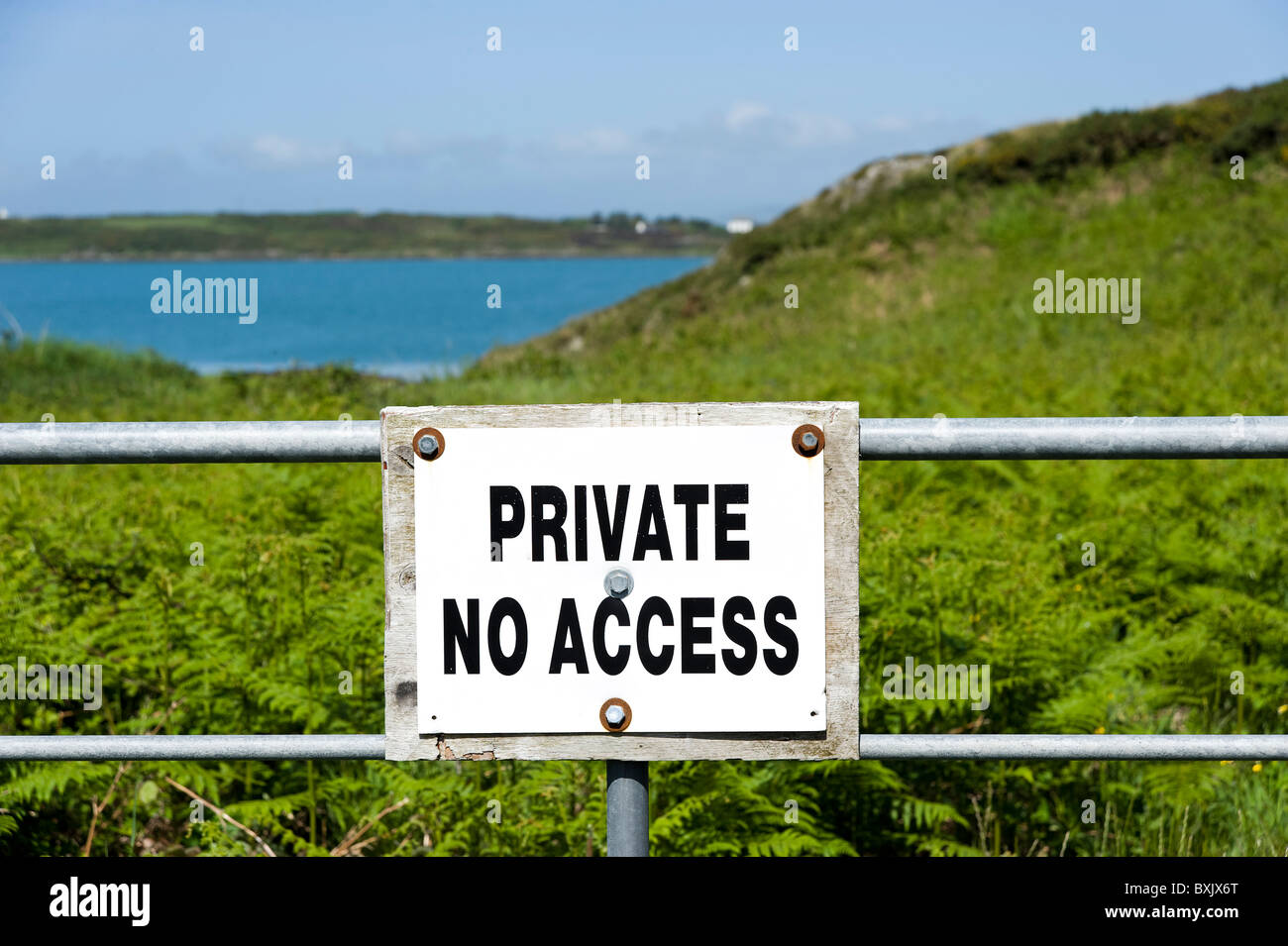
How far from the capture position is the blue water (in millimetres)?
27469

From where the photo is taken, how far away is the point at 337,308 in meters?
93.8

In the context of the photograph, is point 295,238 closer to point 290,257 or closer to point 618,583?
point 290,257

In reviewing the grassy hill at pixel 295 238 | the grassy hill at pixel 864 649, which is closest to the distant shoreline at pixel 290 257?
the grassy hill at pixel 295 238

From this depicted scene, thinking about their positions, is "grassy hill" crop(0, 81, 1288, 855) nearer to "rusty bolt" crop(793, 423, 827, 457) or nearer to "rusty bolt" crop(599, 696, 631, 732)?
"rusty bolt" crop(599, 696, 631, 732)

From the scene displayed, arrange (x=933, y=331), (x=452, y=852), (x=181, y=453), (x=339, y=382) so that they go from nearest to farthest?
1. (x=181, y=453)
2. (x=452, y=852)
3. (x=339, y=382)
4. (x=933, y=331)

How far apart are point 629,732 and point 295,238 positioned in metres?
166

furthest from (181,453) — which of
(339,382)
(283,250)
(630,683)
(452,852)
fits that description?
(283,250)

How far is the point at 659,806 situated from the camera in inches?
128

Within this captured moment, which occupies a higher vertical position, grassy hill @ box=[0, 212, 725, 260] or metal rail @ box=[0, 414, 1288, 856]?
grassy hill @ box=[0, 212, 725, 260]

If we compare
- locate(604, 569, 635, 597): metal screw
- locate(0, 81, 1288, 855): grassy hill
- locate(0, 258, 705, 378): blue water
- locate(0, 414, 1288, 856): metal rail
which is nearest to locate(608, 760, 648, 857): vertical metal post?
locate(0, 414, 1288, 856): metal rail

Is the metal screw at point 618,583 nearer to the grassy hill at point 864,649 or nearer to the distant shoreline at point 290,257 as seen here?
the grassy hill at point 864,649

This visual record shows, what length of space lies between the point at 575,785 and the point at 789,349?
2225 cm

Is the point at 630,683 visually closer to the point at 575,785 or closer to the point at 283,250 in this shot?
the point at 575,785

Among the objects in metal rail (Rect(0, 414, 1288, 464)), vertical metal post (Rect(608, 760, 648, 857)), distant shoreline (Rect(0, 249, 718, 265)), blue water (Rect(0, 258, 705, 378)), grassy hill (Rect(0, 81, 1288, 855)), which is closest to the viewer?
metal rail (Rect(0, 414, 1288, 464))
